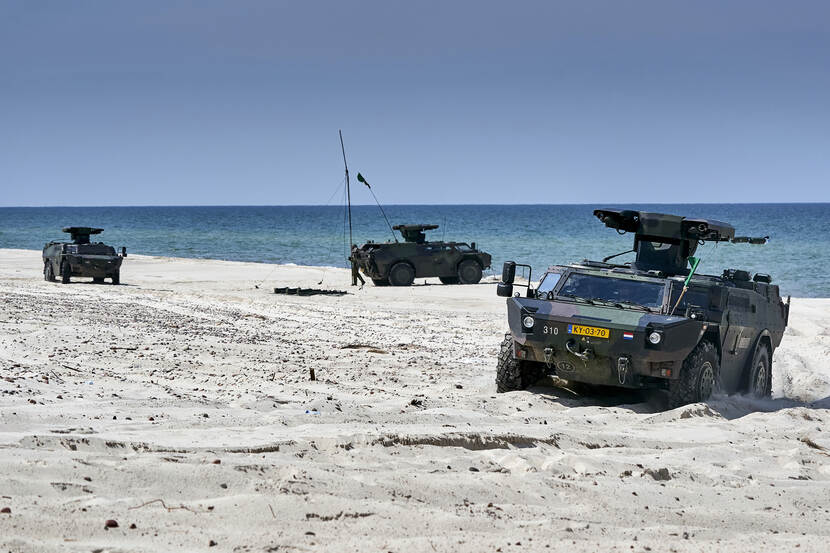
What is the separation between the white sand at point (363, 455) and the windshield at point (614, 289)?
1057 millimetres

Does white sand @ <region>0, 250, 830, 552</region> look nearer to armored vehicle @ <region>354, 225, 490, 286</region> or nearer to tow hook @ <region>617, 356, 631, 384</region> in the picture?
tow hook @ <region>617, 356, 631, 384</region>

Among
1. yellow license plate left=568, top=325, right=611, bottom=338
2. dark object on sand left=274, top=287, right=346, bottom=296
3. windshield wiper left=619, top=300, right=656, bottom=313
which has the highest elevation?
windshield wiper left=619, top=300, right=656, bottom=313

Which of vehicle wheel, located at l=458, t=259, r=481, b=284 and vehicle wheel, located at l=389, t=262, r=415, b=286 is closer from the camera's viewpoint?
vehicle wheel, located at l=389, t=262, r=415, b=286

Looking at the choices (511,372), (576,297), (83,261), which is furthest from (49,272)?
(576,297)

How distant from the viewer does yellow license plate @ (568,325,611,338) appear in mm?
9625

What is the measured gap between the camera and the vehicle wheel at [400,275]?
28.7 metres

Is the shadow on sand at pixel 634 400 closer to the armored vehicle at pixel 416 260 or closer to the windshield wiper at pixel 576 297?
the windshield wiper at pixel 576 297

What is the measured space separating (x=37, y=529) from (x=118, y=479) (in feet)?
2.88

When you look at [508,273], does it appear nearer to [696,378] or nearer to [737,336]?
[696,378]

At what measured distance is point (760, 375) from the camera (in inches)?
468

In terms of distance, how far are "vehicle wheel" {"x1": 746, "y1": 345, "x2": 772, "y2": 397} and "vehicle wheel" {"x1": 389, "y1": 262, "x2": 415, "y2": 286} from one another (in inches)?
679

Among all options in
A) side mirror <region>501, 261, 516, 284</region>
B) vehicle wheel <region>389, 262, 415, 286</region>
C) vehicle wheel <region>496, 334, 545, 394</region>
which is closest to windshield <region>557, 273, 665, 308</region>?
side mirror <region>501, 261, 516, 284</region>

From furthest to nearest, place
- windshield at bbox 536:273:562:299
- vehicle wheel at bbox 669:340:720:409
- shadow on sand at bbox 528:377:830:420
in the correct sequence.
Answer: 1. windshield at bbox 536:273:562:299
2. shadow on sand at bbox 528:377:830:420
3. vehicle wheel at bbox 669:340:720:409

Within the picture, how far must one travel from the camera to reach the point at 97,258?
27.5 metres
